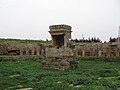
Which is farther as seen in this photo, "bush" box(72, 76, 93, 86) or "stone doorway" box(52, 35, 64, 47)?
"stone doorway" box(52, 35, 64, 47)

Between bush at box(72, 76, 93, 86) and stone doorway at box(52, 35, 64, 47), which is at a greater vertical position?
stone doorway at box(52, 35, 64, 47)

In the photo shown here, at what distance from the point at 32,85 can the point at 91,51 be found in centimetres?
2244

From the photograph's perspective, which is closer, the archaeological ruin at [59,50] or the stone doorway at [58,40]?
the archaeological ruin at [59,50]

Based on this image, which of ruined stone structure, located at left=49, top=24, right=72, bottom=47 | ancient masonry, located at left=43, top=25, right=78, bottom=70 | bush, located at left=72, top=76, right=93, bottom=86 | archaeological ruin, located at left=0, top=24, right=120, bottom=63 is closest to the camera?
bush, located at left=72, top=76, right=93, bottom=86

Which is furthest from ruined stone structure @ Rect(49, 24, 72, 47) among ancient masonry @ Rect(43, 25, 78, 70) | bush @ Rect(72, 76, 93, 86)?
bush @ Rect(72, 76, 93, 86)

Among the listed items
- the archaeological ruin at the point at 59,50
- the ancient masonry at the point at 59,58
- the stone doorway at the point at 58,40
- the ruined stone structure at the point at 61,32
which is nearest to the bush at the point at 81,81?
the ancient masonry at the point at 59,58

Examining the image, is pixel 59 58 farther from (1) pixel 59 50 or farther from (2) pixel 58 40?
(2) pixel 58 40

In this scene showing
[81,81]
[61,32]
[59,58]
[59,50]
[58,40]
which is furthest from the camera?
[58,40]

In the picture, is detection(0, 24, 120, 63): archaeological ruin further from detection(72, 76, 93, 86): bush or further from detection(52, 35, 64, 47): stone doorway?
detection(72, 76, 93, 86): bush

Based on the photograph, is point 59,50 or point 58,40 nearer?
point 59,50

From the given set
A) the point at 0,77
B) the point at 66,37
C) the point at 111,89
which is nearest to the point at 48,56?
the point at 66,37

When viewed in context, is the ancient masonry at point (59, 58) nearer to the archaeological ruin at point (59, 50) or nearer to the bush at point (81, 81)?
the archaeological ruin at point (59, 50)

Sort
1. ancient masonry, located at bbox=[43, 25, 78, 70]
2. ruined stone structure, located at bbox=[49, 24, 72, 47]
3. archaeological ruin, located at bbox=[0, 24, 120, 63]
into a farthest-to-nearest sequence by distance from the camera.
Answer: ruined stone structure, located at bbox=[49, 24, 72, 47] < archaeological ruin, located at bbox=[0, 24, 120, 63] < ancient masonry, located at bbox=[43, 25, 78, 70]

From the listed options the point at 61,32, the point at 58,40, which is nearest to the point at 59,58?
the point at 61,32
